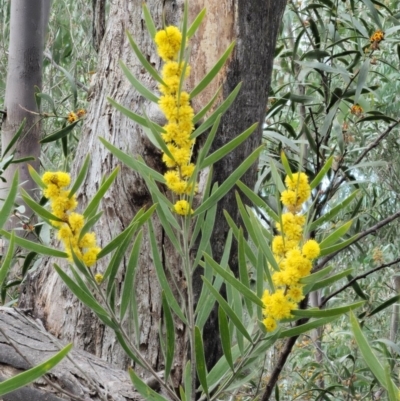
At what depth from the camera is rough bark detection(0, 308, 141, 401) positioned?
77 cm

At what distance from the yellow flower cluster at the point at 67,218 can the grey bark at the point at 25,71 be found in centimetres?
139

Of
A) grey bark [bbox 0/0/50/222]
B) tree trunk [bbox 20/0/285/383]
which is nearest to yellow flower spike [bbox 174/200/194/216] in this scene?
tree trunk [bbox 20/0/285/383]


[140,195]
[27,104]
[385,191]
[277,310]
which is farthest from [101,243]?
[385,191]

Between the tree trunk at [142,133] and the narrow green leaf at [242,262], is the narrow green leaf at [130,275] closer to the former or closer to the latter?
the narrow green leaf at [242,262]

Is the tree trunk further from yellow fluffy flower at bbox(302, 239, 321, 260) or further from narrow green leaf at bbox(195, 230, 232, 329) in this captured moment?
yellow fluffy flower at bbox(302, 239, 321, 260)

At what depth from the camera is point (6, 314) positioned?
935 mm

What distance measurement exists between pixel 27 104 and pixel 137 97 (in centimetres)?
92

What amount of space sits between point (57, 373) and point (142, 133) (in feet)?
1.35

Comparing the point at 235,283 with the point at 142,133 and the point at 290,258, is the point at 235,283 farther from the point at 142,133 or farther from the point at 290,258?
the point at 142,133

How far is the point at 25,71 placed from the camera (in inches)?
76.0

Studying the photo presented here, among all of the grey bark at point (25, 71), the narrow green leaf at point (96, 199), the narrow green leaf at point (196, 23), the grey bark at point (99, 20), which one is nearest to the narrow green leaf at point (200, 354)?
Result: the narrow green leaf at point (96, 199)

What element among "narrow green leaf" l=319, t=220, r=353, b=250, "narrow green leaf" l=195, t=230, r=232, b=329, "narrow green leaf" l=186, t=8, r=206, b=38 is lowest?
"narrow green leaf" l=195, t=230, r=232, b=329

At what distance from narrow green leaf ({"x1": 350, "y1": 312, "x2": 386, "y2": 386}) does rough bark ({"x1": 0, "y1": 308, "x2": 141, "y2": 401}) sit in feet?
1.31

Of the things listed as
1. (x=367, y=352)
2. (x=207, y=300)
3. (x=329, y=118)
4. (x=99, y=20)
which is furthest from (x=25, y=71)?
(x=367, y=352)
